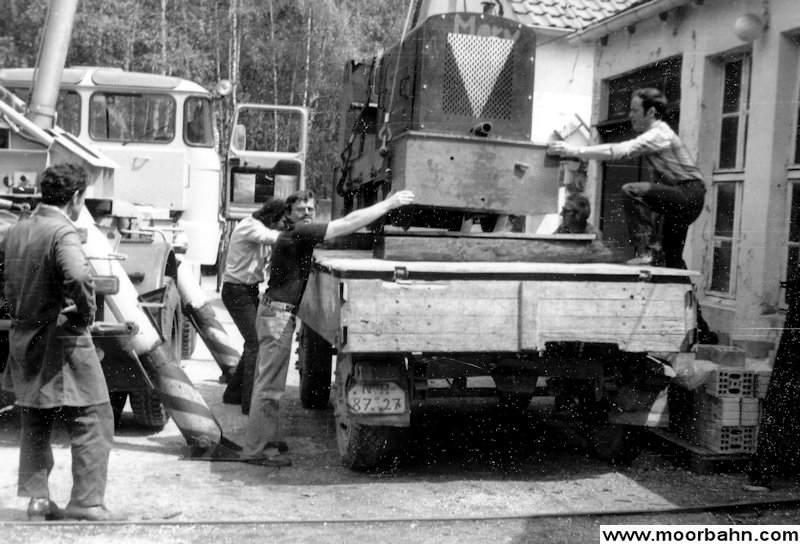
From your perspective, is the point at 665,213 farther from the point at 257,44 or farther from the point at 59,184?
the point at 257,44

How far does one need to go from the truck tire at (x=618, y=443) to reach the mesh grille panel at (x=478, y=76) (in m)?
2.14

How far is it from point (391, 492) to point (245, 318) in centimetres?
263

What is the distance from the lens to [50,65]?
7.35 meters

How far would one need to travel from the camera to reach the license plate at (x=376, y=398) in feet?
17.5

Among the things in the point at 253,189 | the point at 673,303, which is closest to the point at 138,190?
the point at 253,189

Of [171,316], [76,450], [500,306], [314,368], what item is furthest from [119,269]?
[500,306]

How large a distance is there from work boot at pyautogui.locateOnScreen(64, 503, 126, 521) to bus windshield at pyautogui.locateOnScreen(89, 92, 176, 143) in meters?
7.42

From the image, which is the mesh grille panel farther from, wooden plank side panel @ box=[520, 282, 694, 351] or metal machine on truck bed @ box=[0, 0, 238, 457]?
metal machine on truck bed @ box=[0, 0, 238, 457]

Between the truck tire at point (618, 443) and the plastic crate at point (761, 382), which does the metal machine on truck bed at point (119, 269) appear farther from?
the plastic crate at point (761, 382)

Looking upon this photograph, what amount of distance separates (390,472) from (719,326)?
10.8 ft

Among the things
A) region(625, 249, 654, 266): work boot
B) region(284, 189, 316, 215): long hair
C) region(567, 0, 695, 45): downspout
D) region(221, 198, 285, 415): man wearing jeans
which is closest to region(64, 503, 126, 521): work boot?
→ region(284, 189, 316, 215): long hair

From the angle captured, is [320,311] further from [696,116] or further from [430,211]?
[696,116]

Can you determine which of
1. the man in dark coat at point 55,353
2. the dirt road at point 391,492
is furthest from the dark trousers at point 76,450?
the dirt road at point 391,492

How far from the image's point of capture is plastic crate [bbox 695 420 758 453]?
5.91 m
